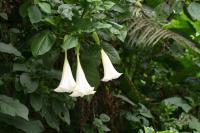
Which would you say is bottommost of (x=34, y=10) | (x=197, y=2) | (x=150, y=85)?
(x=150, y=85)

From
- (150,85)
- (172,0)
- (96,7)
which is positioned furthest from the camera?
(150,85)

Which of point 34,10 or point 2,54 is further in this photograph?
point 2,54

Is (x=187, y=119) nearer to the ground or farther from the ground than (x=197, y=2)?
nearer to the ground

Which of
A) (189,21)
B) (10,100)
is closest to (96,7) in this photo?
(10,100)

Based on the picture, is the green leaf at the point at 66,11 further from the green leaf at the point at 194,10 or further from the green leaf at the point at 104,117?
the green leaf at the point at 194,10

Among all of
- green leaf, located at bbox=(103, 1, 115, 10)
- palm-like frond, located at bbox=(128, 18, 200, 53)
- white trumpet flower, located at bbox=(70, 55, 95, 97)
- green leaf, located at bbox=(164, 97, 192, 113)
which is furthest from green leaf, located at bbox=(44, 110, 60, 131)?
green leaf, located at bbox=(164, 97, 192, 113)

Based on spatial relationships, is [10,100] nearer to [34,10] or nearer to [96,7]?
[34,10]

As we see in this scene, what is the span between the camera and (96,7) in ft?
5.62

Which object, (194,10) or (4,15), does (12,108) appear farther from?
(194,10)

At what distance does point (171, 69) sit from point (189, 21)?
1.21 feet

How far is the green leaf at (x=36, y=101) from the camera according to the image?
185cm

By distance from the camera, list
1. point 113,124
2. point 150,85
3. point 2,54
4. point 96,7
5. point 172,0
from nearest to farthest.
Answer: point 96,7 < point 2,54 < point 113,124 < point 172,0 < point 150,85

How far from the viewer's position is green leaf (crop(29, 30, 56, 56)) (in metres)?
1.69

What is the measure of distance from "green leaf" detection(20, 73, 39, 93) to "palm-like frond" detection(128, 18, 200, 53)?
74 centimetres
